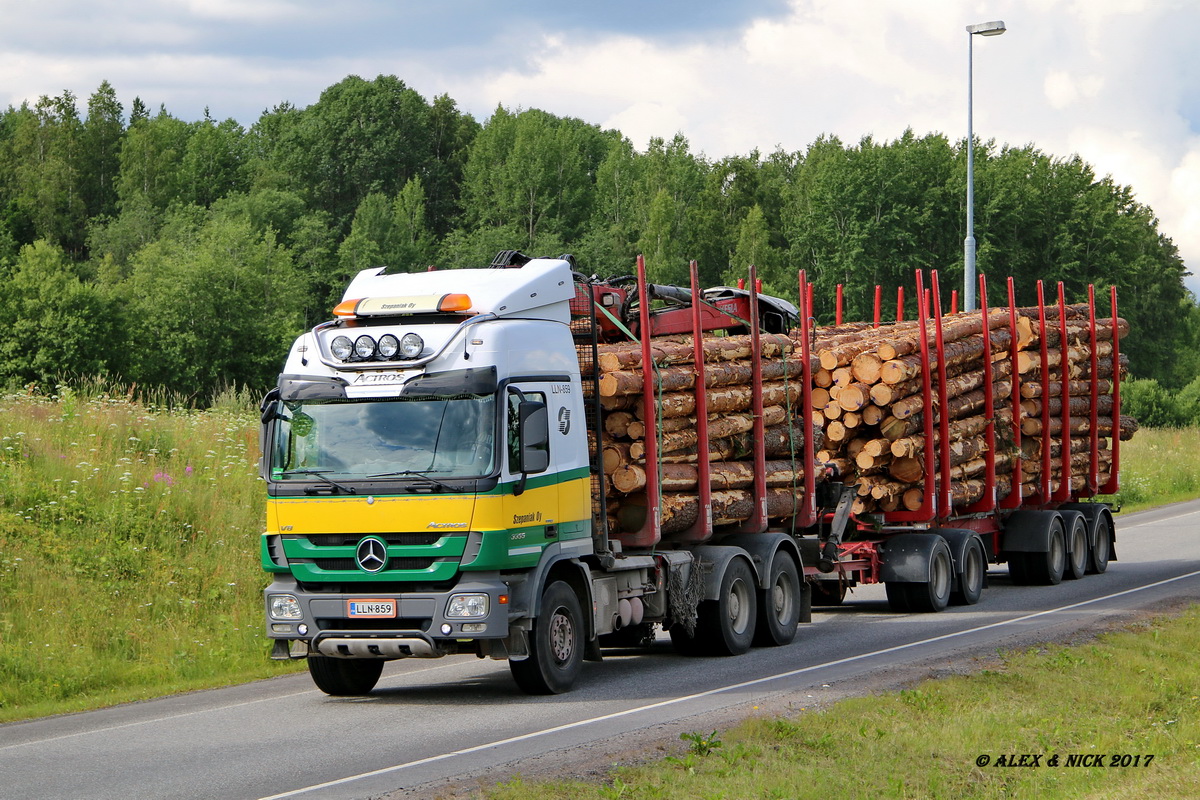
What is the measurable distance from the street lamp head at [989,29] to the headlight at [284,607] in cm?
2182

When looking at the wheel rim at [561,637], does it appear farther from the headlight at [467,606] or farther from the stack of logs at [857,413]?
the stack of logs at [857,413]

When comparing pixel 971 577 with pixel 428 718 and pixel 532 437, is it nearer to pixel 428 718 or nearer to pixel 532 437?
pixel 532 437

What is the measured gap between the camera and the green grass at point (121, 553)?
13836 mm

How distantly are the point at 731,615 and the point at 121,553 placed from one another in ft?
24.1

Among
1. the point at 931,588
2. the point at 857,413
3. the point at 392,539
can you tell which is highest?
the point at 857,413

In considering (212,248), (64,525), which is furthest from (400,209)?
(64,525)

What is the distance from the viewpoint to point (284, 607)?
11273mm

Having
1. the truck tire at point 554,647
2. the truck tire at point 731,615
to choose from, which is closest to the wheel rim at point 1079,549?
the truck tire at point 731,615

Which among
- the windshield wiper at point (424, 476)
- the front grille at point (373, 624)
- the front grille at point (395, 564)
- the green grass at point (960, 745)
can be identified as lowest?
the green grass at point (960, 745)

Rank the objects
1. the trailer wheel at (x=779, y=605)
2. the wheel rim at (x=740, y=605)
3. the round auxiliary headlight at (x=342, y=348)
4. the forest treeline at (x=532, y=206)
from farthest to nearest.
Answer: the forest treeline at (x=532, y=206) < the trailer wheel at (x=779, y=605) < the wheel rim at (x=740, y=605) < the round auxiliary headlight at (x=342, y=348)

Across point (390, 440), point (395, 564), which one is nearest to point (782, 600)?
point (395, 564)

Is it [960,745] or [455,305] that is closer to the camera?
[960,745]

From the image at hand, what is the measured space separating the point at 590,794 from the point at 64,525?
1100 cm

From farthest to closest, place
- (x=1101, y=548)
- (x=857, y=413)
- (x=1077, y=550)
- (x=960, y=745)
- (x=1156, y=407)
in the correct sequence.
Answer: (x=1156, y=407), (x=1101, y=548), (x=1077, y=550), (x=857, y=413), (x=960, y=745)
